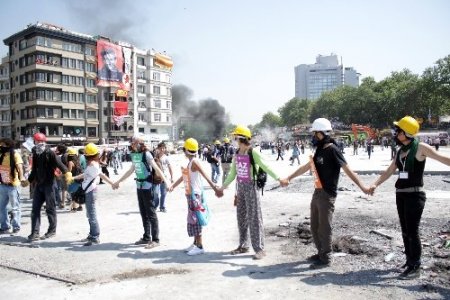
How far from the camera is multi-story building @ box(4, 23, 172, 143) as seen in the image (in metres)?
57.7

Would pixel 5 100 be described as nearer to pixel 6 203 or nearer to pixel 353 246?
pixel 6 203

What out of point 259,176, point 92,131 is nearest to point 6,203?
point 259,176

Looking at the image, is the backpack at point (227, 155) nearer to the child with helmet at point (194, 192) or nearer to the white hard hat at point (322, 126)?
the child with helmet at point (194, 192)

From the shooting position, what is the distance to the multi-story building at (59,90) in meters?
57.7

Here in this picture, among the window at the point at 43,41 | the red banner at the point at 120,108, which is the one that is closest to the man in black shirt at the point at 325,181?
the window at the point at 43,41

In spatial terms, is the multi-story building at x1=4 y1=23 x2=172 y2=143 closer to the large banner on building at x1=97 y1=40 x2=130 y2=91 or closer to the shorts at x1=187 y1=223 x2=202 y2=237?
the large banner on building at x1=97 y1=40 x2=130 y2=91

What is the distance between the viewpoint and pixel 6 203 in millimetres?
7871

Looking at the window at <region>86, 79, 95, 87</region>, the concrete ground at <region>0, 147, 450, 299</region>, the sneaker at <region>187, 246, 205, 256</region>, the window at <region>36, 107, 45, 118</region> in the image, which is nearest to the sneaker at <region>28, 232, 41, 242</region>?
the concrete ground at <region>0, 147, 450, 299</region>

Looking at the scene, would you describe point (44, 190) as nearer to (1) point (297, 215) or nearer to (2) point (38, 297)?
(2) point (38, 297)

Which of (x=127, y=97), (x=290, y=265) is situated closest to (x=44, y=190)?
(x=290, y=265)

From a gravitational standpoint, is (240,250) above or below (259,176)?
below

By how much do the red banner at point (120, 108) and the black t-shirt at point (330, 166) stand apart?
61385 mm

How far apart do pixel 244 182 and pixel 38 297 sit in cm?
298

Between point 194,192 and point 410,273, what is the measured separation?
3097 millimetres
